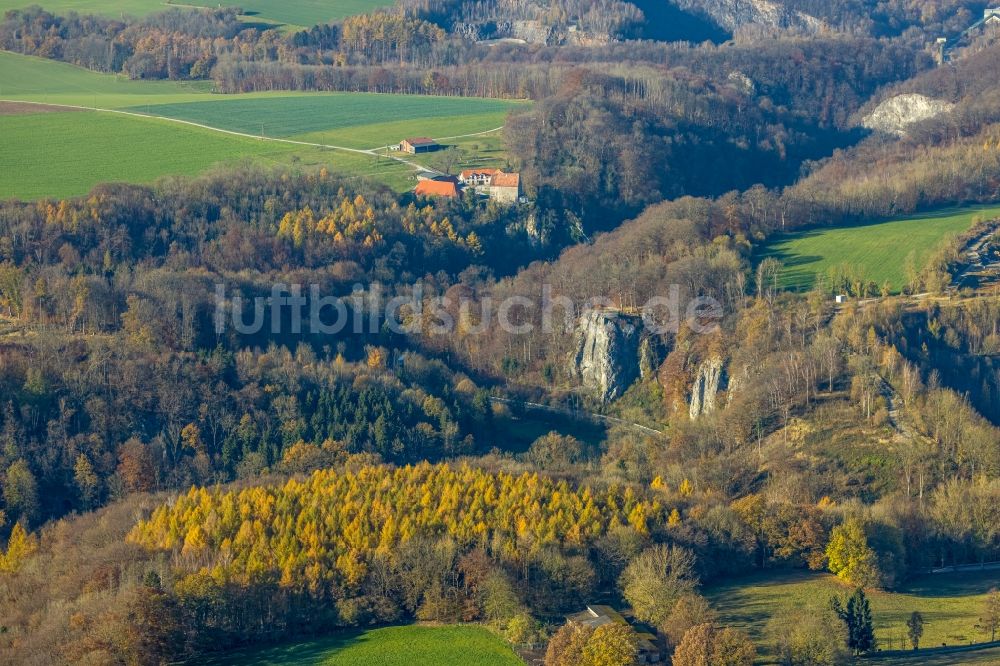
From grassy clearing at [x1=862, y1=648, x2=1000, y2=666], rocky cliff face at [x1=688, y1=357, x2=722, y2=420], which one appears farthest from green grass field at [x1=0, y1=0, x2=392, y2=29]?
grassy clearing at [x1=862, y1=648, x2=1000, y2=666]

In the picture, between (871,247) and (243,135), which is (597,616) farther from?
(243,135)

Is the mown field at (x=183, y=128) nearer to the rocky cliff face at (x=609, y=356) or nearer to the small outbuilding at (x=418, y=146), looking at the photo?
the small outbuilding at (x=418, y=146)

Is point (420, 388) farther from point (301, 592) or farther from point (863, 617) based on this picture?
point (863, 617)

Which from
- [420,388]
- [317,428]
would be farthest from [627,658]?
[420,388]

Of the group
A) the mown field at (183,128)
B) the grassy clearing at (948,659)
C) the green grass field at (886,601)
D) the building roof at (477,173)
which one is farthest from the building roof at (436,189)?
the grassy clearing at (948,659)

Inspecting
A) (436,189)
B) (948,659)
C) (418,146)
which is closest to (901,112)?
(418,146)
